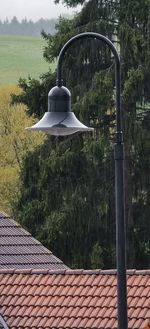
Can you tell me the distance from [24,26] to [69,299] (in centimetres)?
13966

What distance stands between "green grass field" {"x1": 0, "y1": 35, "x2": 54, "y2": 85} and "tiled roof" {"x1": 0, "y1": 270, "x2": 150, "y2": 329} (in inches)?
2624

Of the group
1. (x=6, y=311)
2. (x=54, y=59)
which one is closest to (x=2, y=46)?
(x=54, y=59)

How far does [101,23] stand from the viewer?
149ft

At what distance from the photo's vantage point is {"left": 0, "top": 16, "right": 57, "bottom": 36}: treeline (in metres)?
152

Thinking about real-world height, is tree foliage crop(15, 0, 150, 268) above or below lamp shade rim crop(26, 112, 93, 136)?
below

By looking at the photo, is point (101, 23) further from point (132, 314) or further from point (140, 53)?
point (132, 314)

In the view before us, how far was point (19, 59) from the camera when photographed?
336ft

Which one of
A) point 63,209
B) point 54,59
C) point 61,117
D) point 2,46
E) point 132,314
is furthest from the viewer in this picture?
point 2,46

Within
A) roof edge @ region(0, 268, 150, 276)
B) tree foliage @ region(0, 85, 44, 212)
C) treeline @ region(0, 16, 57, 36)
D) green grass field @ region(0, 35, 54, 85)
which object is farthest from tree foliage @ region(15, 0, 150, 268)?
treeline @ region(0, 16, 57, 36)

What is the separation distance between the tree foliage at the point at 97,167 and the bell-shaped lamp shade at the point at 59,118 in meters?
28.3

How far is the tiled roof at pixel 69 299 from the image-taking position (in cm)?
1989

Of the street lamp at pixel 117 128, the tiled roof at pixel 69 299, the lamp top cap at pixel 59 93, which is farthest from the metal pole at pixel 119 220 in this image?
the tiled roof at pixel 69 299

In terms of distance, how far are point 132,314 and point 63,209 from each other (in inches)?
956

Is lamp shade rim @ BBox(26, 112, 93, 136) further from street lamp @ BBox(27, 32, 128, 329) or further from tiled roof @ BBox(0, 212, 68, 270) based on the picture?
tiled roof @ BBox(0, 212, 68, 270)
